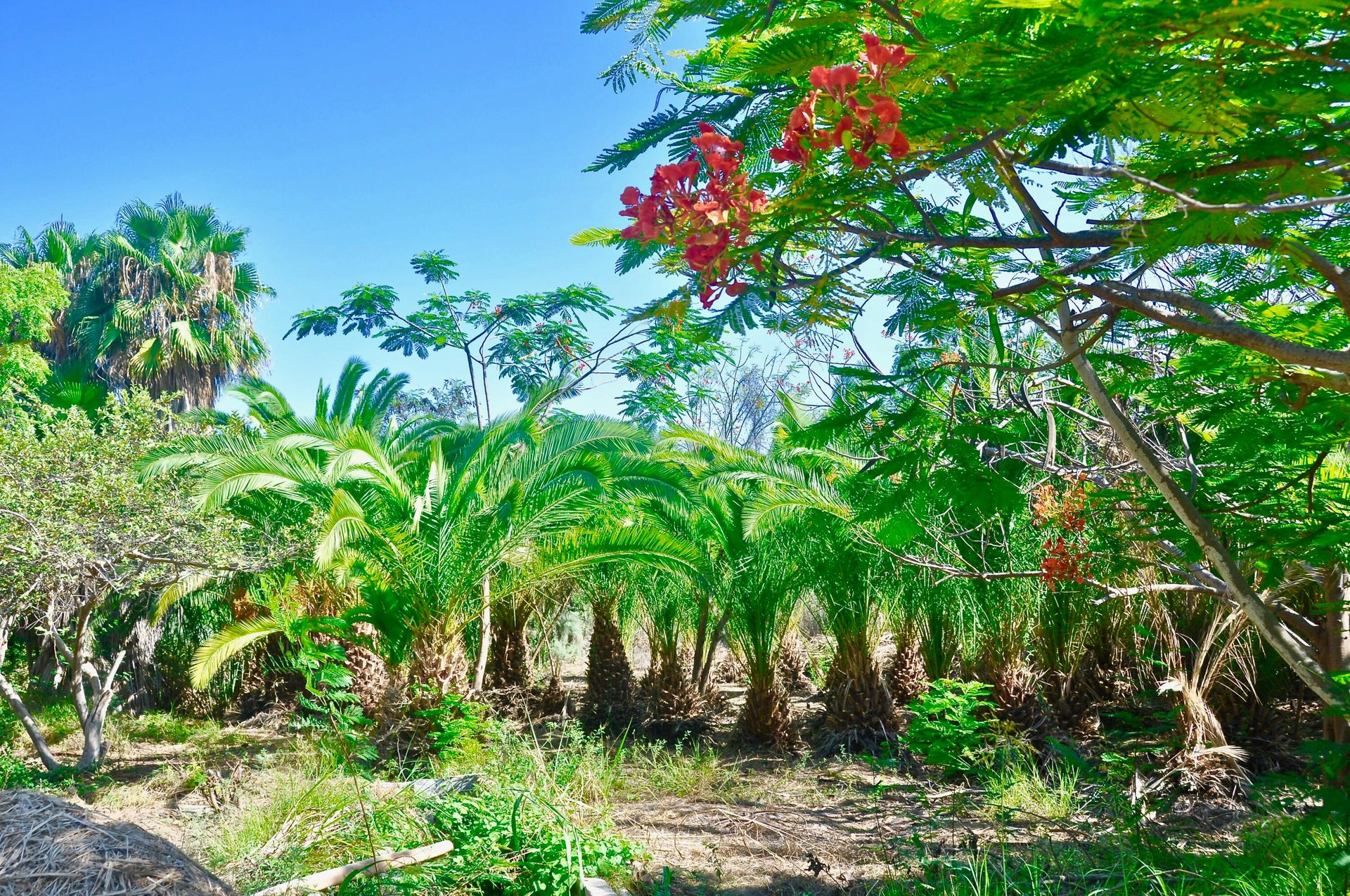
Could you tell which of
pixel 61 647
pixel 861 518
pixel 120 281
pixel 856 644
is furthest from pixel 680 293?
pixel 120 281

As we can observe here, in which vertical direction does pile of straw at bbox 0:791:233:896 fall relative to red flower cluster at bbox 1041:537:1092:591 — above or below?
below

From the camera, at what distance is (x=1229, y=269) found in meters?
3.00

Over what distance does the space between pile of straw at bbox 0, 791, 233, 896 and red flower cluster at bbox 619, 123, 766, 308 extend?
109 inches

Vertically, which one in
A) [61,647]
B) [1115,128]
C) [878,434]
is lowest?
[61,647]

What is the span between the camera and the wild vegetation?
193cm

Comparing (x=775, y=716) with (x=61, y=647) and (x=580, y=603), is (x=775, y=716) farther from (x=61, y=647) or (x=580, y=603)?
(x=61, y=647)

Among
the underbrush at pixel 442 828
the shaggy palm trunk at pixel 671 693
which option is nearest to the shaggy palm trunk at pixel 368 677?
the underbrush at pixel 442 828

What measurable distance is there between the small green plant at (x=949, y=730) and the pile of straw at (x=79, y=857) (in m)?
4.75

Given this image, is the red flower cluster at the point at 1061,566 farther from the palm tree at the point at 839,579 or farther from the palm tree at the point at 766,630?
the palm tree at the point at 766,630

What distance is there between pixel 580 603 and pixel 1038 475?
7620 mm

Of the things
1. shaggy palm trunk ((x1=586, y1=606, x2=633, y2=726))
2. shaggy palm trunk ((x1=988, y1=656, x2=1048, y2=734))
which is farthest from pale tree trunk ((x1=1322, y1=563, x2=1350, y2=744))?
shaggy palm trunk ((x1=586, y1=606, x2=633, y2=726))

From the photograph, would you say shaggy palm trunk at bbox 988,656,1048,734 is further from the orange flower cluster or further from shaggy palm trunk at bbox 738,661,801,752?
the orange flower cluster

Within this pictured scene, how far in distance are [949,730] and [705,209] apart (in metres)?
5.58

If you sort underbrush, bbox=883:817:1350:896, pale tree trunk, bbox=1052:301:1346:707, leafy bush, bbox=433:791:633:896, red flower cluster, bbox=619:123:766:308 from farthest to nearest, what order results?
1. leafy bush, bbox=433:791:633:896
2. underbrush, bbox=883:817:1350:896
3. pale tree trunk, bbox=1052:301:1346:707
4. red flower cluster, bbox=619:123:766:308
